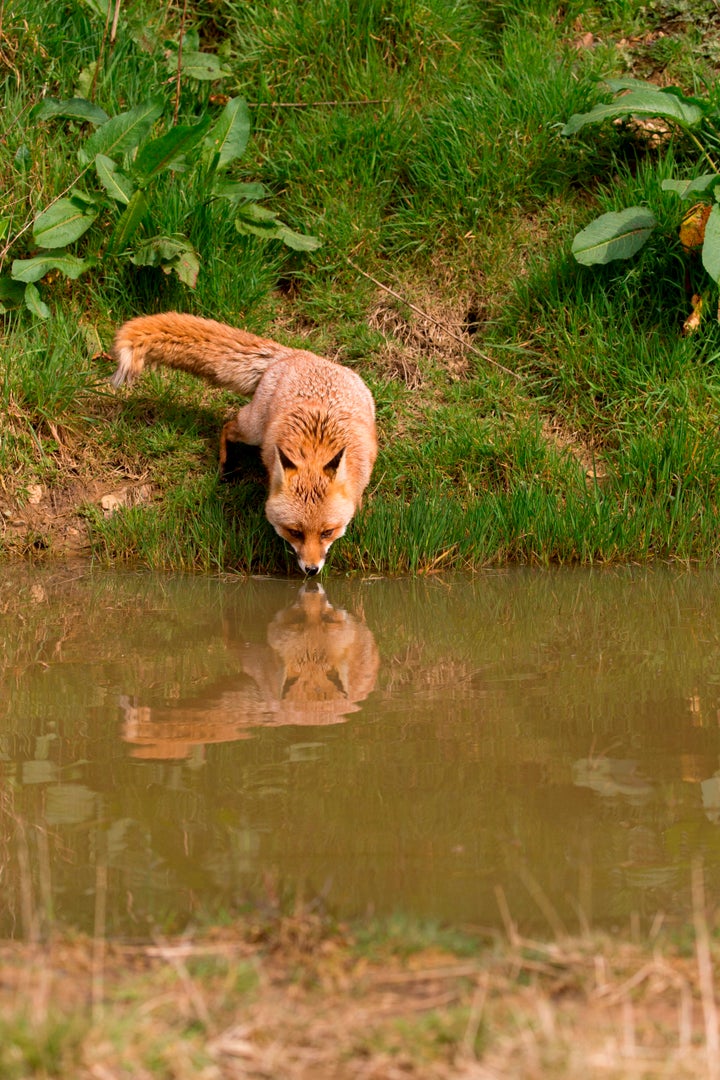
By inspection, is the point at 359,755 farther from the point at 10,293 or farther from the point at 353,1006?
the point at 10,293

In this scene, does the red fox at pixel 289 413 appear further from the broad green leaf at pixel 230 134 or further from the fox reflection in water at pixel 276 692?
the broad green leaf at pixel 230 134

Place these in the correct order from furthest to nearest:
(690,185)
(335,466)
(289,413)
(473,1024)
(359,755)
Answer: (690,185)
(289,413)
(335,466)
(359,755)
(473,1024)

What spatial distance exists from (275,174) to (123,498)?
11.3 ft

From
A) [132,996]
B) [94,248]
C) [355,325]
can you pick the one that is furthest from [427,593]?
[132,996]

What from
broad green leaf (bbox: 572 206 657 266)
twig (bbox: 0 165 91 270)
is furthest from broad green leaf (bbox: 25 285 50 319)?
broad green leaf (bbox: 572 206 657 266)

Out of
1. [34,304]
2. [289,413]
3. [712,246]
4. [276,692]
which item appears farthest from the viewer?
[34,304]

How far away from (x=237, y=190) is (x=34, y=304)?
6.16 feet

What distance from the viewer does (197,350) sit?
8.02 m

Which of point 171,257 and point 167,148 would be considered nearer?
point 167,148

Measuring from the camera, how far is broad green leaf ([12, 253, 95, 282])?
27.4ft

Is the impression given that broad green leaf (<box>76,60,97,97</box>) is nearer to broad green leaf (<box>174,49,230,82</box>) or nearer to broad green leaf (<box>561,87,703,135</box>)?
broad green leaf (<box>174,49,230,82</box>)

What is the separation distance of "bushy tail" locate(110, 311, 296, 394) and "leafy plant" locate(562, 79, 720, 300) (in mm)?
2502

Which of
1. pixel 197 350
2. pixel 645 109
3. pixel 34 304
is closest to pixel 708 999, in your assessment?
pixel 197 350

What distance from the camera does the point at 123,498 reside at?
8055mm
